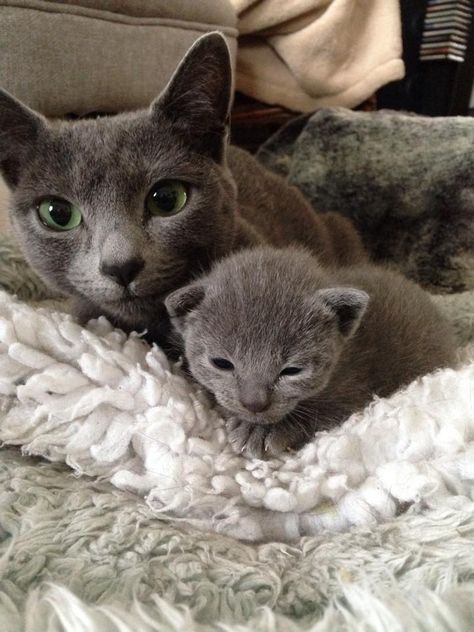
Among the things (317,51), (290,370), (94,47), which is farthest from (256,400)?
(317,51)

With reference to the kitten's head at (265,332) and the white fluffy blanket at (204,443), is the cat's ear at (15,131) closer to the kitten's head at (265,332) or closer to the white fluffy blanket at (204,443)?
the white fluffy blanket at (204,443)

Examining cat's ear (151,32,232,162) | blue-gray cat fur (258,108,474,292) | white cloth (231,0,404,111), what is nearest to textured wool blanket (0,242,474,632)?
cat's ear (151,32,232,162)

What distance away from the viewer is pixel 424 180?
5.43 ft

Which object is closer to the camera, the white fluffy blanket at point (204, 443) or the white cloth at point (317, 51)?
the white fluffy blanket at point (204, 443)

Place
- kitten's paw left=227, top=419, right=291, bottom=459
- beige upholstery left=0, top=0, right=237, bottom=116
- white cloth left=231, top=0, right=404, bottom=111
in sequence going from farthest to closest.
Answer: white cloth left=231, top=0, right=404, bottom=111 < beige upholstery left=0, top=0, right=237, bottom=116 < kitten's paw left=227, top=419, right=291, bottom=459

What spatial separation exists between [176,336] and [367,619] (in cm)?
54

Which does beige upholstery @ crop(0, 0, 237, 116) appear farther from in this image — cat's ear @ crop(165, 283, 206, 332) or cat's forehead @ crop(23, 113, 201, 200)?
cat's ear @ crop(165, 283, 206, 332)

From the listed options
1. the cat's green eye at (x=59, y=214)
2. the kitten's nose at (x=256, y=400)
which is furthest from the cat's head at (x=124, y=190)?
the kitten's nose at (x=256, y=400)

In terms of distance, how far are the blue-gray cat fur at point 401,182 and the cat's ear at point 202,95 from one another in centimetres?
87

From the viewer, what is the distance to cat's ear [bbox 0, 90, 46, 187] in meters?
0.86

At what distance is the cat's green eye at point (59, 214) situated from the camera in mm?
876

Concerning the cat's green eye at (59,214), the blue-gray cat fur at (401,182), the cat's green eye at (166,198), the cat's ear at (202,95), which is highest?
the cat's ear at (202,95)

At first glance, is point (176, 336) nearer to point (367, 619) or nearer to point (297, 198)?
point (367, 619)

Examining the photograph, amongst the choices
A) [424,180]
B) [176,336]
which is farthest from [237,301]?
[424,180]
